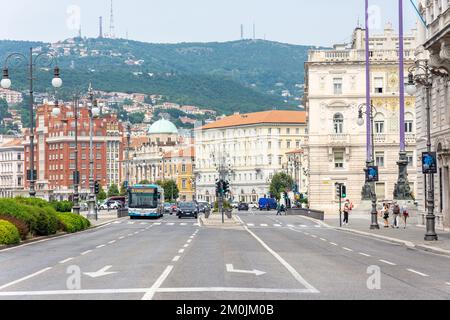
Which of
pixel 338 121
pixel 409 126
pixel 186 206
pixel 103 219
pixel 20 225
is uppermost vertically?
pixel 338 121

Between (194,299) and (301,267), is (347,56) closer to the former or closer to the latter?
(301,267)

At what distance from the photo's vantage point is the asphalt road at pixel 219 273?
1891 cm

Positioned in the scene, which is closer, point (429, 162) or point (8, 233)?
point (8, 233)

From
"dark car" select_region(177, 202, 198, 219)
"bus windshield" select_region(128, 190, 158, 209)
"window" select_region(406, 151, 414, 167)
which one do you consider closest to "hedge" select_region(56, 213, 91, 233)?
"bus windshield" select_region(128, 190, 158, 209)

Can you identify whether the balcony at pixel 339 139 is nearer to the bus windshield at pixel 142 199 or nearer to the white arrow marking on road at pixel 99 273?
the bus windshield at pixel 142 199

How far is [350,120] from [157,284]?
93987mm

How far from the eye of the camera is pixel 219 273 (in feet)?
77.6

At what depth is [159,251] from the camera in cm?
3403

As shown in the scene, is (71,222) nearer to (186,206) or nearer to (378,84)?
(186,206)

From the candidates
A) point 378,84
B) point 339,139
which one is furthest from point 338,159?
point 378,84

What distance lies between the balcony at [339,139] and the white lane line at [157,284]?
3422 inches

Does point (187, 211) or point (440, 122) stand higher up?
point (440, 122)

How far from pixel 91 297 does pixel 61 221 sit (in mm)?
35080

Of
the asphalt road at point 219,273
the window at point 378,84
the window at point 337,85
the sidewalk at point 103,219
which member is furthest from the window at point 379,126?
the asphalt road at point 219,273
